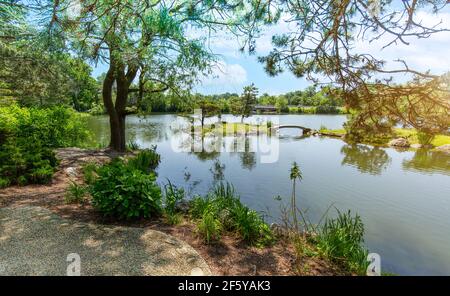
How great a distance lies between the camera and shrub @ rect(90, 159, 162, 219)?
3.89 m

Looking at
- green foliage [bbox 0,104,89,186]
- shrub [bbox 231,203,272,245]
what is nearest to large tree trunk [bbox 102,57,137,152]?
green foliage [bbox 0,104,89,186]

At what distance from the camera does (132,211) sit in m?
3.90

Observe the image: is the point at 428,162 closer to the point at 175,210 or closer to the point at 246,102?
the point at 175,210

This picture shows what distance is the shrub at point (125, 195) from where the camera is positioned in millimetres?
3893

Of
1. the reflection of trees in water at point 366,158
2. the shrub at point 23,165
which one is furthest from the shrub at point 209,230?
the reflection of trees in water at point 366,158

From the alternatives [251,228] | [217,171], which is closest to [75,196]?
[251,228]

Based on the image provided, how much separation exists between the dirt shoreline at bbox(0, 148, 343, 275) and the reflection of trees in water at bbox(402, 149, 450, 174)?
33.7ft

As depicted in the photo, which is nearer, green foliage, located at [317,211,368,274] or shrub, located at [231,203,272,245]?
green foliage, located at [317,211,368,274]

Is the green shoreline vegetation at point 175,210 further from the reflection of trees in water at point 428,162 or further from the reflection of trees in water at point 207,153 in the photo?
the reflection of trees in water at point 428,162

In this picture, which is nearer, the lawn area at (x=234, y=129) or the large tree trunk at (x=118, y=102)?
the large tree trunk at (x=118, y=102)

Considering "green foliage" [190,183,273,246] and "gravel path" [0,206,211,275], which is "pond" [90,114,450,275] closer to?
"green foliage" [190,183,273,246]

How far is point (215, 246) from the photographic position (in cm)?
349

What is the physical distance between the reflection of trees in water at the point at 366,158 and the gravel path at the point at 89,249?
9304mm
